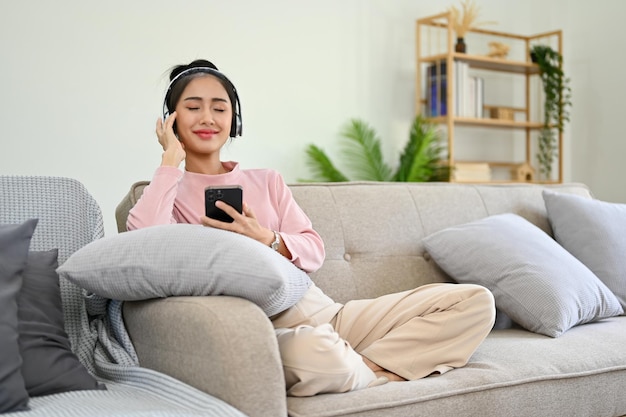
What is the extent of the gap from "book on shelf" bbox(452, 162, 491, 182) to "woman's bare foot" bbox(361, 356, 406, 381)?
11.6ft

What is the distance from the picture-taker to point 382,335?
1.94 m

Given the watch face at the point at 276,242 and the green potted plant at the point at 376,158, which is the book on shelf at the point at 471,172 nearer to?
the green potted plant at the point at 376,158

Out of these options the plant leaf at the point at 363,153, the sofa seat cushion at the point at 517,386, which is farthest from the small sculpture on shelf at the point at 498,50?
the sofa seat cushion at the point at 517,386

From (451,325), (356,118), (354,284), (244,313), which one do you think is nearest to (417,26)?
(356,118)

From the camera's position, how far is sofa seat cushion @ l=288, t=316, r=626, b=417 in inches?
63.6

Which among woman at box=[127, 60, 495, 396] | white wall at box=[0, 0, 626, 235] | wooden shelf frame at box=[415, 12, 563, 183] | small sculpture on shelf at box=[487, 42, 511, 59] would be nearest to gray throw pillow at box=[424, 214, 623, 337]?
woman at box=[127, 60, 495, 396]

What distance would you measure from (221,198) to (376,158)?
323 centimetres

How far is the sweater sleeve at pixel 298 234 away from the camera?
2.05 m

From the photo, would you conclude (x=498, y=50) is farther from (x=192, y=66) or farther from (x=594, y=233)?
(x=192, y=66)

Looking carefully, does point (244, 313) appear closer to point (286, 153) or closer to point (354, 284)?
point (354, 284)

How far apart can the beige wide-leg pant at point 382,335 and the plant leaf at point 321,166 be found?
2869 mm

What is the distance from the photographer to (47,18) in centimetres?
411

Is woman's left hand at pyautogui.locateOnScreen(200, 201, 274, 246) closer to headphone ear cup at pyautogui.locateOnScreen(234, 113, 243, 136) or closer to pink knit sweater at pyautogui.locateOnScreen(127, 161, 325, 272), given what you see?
pink knit sweater at pyautogui.locateOnScreen(127, 161, 325, 272)

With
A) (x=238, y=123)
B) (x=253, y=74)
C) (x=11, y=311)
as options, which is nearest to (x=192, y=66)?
(x=238, y=123)
